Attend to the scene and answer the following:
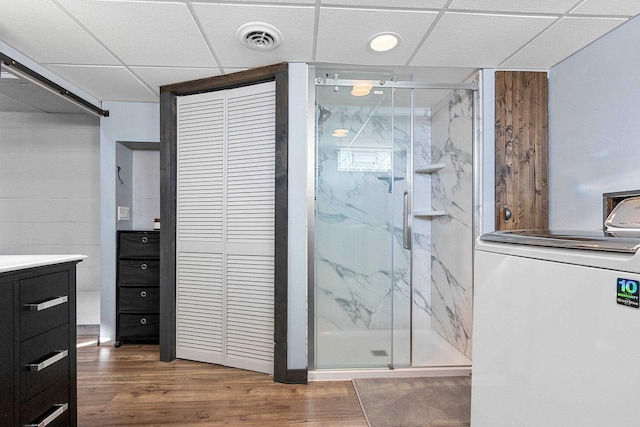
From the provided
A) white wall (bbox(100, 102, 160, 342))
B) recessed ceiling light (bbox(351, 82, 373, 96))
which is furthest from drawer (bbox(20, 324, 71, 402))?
recessed ceiling light (bbox(351, 82, 373, 96))

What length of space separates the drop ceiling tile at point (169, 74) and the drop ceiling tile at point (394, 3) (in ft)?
3.59

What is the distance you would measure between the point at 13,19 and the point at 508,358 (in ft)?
8.89

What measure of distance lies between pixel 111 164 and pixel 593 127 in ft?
11.8

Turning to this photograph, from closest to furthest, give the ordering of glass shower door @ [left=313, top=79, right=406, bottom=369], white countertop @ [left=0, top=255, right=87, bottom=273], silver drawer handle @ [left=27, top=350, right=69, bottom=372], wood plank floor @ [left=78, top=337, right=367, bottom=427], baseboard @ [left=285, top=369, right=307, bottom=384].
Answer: white countertop @ [left=0, top=255, right=87, bottom=273]
silver drawer handle @ [left=27, top=350, right=69, bottom=372]
wood plank floor @ [left=78, top=337, right=367, bottom=427]
baseboard @ [left=285, top=369, right=307, bottom=384]
glass shower door @ [left=313, top=79, right=406, bottom=369]

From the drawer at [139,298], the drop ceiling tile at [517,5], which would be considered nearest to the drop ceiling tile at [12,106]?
the drawer at [139,298]

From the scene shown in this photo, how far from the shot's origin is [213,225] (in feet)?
8.17

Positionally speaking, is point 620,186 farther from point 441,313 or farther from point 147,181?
point 147,181

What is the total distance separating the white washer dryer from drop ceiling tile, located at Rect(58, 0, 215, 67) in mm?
1832

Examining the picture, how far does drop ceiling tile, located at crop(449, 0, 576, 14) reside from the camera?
1.58m

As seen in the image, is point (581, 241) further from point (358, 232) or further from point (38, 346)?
point (38, 346)

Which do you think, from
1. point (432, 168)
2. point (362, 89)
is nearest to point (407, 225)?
point (432, 168)

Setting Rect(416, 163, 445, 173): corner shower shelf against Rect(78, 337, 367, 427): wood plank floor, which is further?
Rect(416, 163, 445, 173): corner shower shelf

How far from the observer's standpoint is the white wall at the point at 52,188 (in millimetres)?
3170

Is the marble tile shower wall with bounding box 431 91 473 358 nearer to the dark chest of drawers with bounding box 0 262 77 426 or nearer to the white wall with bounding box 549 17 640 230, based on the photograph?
the white wall with bounding box 549 17 640 230
